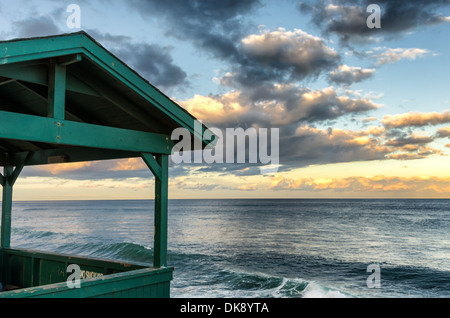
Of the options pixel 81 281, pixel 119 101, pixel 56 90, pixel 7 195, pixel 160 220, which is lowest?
pixel 81 281

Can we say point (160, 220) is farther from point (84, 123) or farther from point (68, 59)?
point (68, 59)

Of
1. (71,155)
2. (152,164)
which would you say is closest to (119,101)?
(152,164)

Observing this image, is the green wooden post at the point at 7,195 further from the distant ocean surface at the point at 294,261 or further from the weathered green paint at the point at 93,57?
the distant ocean surface at the point at 294,261

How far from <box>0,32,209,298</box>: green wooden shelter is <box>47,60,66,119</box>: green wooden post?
1 centimetres

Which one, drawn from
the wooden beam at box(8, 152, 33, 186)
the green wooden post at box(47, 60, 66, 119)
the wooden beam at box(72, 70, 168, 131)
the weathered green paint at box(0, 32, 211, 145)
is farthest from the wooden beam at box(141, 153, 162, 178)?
the wooden beam at box(8, 152, 33, 186)

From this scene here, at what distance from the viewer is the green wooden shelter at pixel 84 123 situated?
4.69 m

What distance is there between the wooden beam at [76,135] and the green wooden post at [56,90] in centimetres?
13

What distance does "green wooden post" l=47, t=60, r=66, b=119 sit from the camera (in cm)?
483

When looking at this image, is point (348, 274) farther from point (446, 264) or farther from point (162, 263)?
point (162, 263)

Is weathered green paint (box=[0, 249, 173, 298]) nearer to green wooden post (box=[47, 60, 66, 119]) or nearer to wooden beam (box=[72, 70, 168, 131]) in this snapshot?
green wooden post (box=[47, 60, 66, 119])

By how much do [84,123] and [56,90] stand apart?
1.71 feet

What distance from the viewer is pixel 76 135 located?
16.4 feet

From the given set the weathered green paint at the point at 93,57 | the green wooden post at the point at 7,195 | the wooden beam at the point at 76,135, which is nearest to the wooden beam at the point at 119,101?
the wooden beam at the point at 76,135

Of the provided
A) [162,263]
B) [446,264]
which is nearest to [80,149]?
[162,263]
